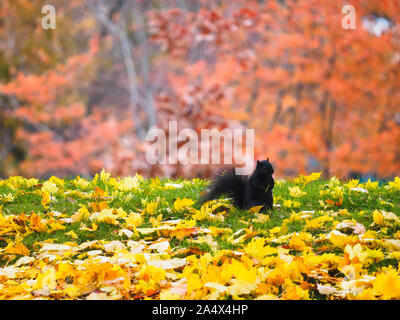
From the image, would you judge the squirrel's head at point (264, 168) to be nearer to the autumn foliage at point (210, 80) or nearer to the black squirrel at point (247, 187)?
the black squirrel at point (247, 187)

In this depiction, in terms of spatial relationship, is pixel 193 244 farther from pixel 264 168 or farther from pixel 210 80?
pixel 210 80

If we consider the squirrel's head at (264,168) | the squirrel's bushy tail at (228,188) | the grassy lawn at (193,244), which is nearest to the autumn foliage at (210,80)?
the grassy lawn at (193,244)

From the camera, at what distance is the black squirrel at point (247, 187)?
2973 millimetres

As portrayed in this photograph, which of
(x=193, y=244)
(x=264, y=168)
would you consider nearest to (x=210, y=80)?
(x=264, y=168)

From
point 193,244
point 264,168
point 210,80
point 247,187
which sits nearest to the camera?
point 193,244

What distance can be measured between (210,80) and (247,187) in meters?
5.31

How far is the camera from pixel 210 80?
26.6 feet

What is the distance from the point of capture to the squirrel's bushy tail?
10.3 feet

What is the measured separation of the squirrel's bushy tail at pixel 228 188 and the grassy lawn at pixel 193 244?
0.07 m

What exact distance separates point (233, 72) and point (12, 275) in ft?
23.7

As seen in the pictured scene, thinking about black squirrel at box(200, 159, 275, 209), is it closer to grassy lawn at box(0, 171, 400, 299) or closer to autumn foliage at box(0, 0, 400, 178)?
grassy lawn at box(0, 171, 400, 299)

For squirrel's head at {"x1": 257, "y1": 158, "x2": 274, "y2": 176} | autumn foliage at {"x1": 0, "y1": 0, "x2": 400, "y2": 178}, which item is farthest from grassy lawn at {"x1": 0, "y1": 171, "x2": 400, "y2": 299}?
autumn foliage at {"x1": 0, "y1": 0, "x2": 400, "y2": 178}

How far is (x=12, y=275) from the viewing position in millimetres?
2096
